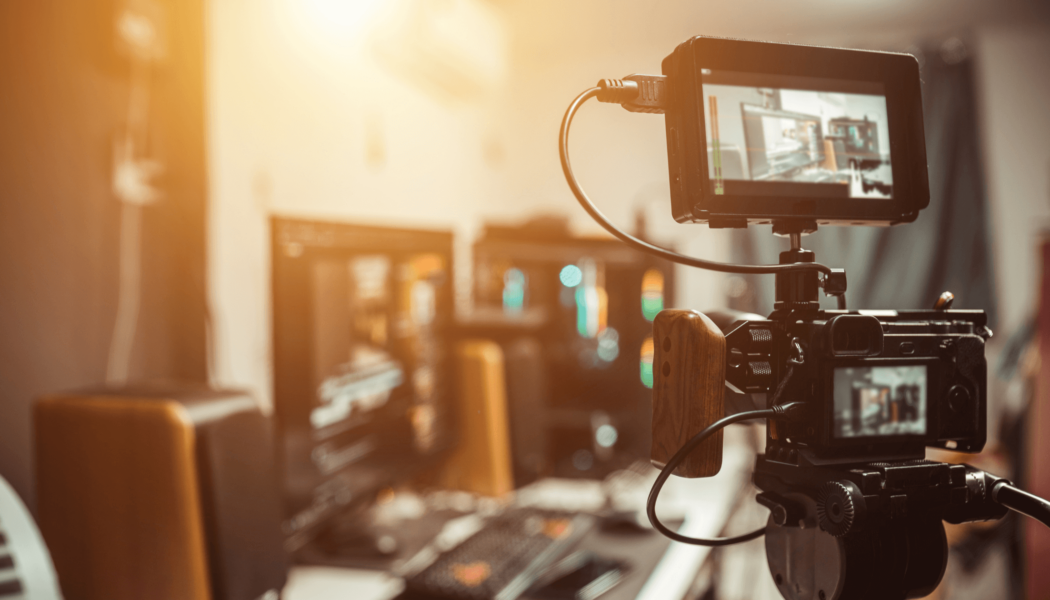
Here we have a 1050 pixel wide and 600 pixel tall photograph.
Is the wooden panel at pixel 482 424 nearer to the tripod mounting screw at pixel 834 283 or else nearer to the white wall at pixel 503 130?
the white wall at pixel 503 130

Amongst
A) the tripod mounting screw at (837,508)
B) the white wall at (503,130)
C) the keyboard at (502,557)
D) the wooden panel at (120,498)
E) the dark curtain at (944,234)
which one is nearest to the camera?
the tripod mounting screw at (837,508)

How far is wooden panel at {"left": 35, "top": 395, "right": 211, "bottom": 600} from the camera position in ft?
2.31

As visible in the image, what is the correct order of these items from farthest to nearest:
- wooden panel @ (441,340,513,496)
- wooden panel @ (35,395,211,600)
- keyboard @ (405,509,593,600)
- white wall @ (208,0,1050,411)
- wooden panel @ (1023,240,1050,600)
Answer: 1. wooden panel @ (1023,240,1050,600)
2. wooden panel @ (441,340,513,496)
3. white wall @ (208,0,1050,411)
4. keyboard @ (405,509,593,600)
5. wooden panel @ (35,395,211,600)

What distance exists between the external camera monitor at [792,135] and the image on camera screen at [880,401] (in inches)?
4.7

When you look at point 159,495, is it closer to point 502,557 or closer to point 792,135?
point 502,557

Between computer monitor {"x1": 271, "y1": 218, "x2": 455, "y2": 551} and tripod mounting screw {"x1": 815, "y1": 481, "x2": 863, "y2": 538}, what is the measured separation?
738 millimetres

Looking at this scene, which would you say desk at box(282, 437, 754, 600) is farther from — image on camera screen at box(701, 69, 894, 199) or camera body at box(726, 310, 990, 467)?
image on camera screen at box(701, 69, 894, 199)

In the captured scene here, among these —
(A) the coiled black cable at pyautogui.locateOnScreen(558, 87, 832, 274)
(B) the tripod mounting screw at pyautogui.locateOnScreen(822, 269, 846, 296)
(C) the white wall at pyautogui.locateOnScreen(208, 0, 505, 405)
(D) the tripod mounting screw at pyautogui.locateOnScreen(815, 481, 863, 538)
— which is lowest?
(D) the tripod mounting screw at pyautogui.locateOnScreen(815, 481, 863, 538)

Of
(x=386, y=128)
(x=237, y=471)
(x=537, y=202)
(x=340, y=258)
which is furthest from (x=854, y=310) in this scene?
(x=537, y=202)

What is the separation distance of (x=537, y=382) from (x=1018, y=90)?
2735 millimetres

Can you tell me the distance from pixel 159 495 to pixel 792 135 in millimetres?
709

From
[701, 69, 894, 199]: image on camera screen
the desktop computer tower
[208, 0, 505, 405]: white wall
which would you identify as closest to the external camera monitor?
[701, 69, 894, 199]: image on camera screen

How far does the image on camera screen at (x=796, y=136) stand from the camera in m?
0.47

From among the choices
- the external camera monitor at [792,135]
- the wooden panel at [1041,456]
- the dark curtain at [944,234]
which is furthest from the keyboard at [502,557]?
the dark curtain at [944,234]
